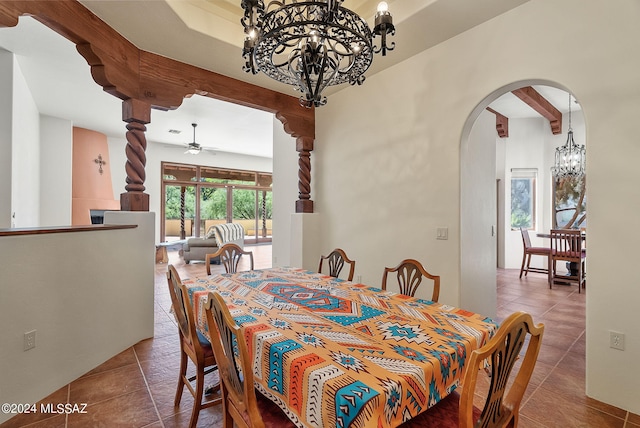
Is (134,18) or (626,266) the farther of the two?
(134,18)

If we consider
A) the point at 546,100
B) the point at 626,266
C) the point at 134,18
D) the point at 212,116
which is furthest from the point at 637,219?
the point at 212,116

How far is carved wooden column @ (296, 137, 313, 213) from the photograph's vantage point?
14.1 ft

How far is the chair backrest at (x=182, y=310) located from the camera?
1.57 meters

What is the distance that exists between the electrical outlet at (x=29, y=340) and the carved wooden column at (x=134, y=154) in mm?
1237

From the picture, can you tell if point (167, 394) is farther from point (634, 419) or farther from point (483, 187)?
point (483, 187)

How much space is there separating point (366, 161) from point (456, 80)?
4.08 feet

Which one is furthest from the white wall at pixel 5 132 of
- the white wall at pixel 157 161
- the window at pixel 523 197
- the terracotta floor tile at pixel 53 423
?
the window at pixel 523 197

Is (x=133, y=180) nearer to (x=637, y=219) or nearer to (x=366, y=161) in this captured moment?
(x=366, y=161)

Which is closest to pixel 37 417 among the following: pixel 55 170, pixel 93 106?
pixel 93 106

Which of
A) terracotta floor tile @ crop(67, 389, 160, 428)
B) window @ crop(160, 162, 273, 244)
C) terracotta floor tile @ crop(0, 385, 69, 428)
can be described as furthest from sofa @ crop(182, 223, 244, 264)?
terracotta floor tile @ crop(67, 389, 160, 428)

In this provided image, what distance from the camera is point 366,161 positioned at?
11.9 feet

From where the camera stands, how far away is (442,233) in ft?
9.43

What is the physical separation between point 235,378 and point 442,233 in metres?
2.28

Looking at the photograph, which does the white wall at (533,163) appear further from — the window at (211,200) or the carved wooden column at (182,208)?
the carved wooden column at (182,208)
